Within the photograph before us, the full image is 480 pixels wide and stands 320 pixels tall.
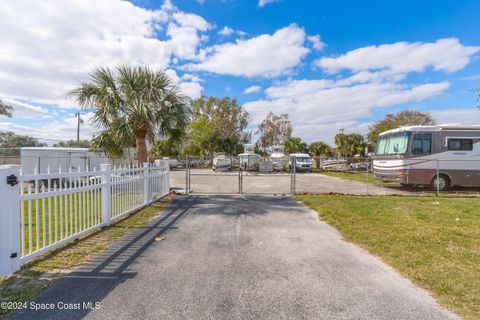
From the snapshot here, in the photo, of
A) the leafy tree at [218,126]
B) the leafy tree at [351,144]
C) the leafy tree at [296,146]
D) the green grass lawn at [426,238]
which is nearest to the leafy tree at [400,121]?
the leafy tree at [351,144]

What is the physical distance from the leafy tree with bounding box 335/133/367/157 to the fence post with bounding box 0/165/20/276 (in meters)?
38.2

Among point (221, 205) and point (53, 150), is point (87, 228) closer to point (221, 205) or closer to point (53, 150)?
point (221, 205)

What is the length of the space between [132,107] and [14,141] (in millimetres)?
28722

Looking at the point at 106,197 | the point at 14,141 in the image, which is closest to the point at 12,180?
the point at 106,197

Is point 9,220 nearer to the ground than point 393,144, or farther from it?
nearer to the ground

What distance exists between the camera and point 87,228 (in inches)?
198

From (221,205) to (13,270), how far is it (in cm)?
571

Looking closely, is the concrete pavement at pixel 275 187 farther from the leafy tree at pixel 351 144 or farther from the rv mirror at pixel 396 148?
the leafy tree at pixel 351 144

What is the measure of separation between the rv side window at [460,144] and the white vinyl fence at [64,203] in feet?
43.7

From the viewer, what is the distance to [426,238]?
4988mm

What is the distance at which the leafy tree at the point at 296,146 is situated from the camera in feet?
135

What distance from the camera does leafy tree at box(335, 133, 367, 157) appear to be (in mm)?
36250

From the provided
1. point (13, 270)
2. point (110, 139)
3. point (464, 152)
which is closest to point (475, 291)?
point (13, 270)

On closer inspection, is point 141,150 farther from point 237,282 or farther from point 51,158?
point 51,158
